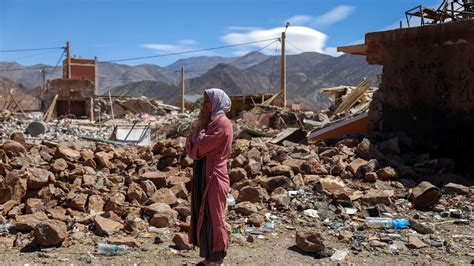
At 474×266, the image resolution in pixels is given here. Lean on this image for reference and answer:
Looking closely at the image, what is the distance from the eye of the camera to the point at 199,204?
3.46 m

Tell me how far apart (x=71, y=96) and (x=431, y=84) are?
74.7ft

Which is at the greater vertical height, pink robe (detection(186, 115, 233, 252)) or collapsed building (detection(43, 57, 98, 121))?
collapsed building (detection(43, 57, 98, 121))

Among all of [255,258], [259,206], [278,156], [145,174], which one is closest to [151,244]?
[255,258]

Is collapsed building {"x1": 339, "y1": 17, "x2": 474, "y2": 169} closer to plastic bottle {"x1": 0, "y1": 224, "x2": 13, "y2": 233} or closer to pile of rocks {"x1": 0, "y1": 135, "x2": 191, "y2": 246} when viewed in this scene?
pile of rocks {"x1": 0, "y1": 135, "x2": 191, "y2": 246}

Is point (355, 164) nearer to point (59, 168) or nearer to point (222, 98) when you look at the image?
point (222, 98)

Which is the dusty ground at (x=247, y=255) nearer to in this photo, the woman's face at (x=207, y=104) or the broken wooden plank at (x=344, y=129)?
the woman's face at (x=207, y=104)

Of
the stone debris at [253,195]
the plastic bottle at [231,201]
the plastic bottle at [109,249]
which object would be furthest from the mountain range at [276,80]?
the plastic bottle at [109,249]

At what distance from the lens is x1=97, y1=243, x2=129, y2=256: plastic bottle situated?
12.9 feet

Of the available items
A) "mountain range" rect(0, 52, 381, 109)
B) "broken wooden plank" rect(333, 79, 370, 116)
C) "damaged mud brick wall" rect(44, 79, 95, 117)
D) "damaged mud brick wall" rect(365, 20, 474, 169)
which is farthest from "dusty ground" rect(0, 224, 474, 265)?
"mountain range" rect(0, 52, 381, 109)

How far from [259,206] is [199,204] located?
166cm

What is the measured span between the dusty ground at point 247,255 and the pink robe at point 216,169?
1.93ft

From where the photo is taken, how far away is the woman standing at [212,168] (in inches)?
131

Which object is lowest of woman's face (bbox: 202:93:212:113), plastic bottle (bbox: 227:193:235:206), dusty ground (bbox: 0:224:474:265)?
dusty ground (bbox: 0:224:474:265)

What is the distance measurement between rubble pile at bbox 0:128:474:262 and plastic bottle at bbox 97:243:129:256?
0.34 feet
